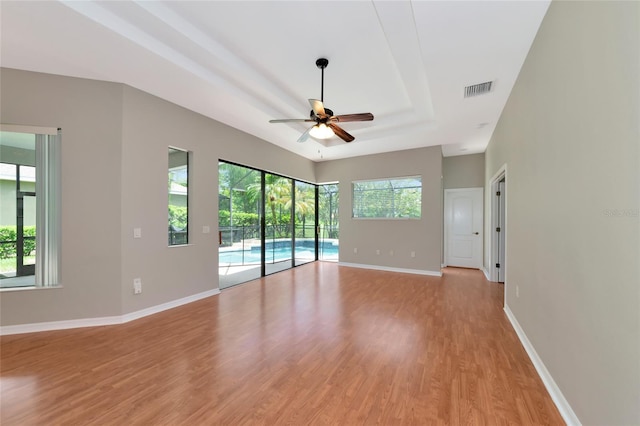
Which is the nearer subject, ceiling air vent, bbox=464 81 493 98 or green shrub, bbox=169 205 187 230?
ceiling air vent, bbox=464 81 493 98

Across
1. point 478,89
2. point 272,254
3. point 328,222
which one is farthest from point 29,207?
point 328,222

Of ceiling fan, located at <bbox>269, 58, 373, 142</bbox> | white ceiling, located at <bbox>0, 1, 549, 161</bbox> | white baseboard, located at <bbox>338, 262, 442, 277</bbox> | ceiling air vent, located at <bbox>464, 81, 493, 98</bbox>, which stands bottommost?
white baseboard, located at <bbox>338, 262, 442, 277</bbox>

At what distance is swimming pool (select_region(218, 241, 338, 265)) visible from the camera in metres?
4.98

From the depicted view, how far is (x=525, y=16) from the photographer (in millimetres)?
2092

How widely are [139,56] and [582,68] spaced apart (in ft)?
11.9

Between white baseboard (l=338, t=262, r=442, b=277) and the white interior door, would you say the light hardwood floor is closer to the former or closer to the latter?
white baseboard (l=338, t=262, r=442, b=277)

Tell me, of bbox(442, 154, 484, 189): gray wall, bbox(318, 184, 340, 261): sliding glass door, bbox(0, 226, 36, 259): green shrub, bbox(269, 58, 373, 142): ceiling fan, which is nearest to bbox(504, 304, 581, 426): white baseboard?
bbox(269, 58, 373, 142): ceiling fan

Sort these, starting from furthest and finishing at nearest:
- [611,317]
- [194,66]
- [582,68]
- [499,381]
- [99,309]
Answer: [99,309] → [194,66] → [499,381] → [582,68] → [611,317]

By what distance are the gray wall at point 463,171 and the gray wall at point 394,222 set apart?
1.28 meters

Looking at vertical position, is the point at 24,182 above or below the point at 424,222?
above

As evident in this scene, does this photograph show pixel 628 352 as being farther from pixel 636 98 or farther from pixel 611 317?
pixel 636 98

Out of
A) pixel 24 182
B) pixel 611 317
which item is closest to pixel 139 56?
pixel 24 182

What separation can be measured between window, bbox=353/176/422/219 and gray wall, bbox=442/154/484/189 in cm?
134

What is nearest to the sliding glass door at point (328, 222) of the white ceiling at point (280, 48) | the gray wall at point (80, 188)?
the white ceiling at point (280, 48)
